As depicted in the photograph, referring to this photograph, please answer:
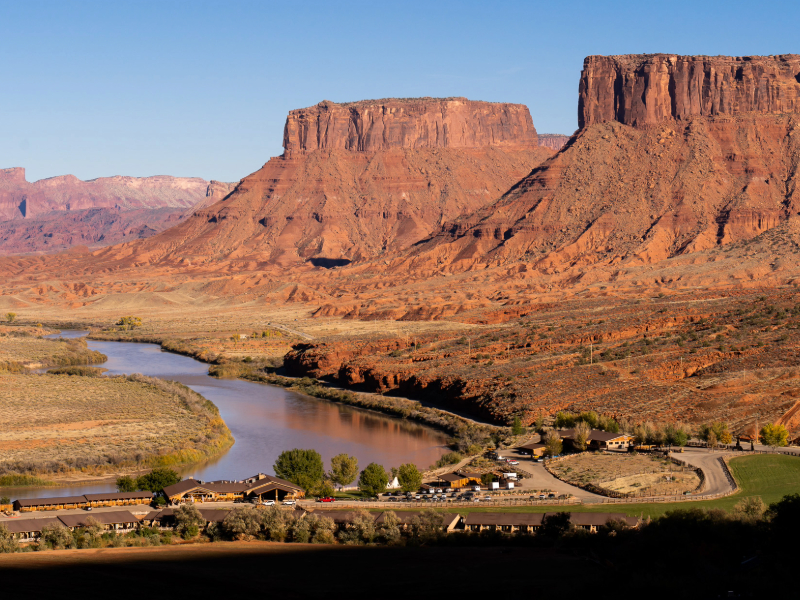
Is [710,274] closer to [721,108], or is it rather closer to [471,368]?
[721,108]

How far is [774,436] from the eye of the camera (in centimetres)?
5641

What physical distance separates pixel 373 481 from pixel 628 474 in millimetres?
11864

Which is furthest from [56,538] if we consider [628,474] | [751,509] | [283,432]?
[283,432]

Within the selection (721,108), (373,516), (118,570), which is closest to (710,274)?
(721,108)

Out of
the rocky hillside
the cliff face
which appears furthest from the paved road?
the cliff face

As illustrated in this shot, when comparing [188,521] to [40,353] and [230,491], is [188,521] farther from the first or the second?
[40,353]

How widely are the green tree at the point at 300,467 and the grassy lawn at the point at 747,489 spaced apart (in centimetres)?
899

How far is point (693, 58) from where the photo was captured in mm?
175625

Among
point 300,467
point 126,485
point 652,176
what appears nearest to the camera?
point 126,485

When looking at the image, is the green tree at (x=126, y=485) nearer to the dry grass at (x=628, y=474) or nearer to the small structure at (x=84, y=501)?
the small structure at (x=84, y=501)

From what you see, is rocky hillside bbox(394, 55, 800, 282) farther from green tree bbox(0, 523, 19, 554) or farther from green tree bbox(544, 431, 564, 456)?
green tree bbox(0, 523, 19, 554)

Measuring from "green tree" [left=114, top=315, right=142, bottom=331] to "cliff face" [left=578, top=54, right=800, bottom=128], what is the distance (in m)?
89.3

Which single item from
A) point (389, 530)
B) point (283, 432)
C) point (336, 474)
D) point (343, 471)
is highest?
point (389, 530)

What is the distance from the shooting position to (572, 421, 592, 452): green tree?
56.0 m
